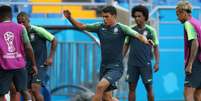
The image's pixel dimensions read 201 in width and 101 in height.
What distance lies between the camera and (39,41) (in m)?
12.5

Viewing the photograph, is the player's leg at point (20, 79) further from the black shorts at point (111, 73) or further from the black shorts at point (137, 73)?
the black shorts at point (137, 73)

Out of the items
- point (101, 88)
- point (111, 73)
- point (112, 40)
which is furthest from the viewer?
point (112, 40)

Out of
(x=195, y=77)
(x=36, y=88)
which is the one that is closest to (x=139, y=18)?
(x=195, y=77)

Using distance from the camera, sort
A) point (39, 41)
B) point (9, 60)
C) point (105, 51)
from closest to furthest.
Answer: point (9, 60), point (105, 51), point (39, 41)

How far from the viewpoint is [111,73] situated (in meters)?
11.3

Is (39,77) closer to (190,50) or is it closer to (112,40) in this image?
(112,40)

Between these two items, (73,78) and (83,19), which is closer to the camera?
(73,78)

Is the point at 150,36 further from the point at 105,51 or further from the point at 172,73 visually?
the point at 172,73

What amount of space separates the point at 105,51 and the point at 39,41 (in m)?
1.55

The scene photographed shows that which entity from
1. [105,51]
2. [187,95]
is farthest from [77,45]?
[187,95]

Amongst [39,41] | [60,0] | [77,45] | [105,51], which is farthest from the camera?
[60,0]

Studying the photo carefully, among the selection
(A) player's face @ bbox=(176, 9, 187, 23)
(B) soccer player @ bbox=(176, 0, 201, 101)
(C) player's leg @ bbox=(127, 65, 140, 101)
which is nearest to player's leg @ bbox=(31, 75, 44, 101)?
(C) player's leg @ bbox=(127, 65, 140, 101)

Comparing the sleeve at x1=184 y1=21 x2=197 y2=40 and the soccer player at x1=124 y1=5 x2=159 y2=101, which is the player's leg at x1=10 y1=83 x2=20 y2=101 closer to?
the soccer player at x1=124 y1=5 x2=159 y2=101

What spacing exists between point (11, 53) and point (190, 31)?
9.12 feet
